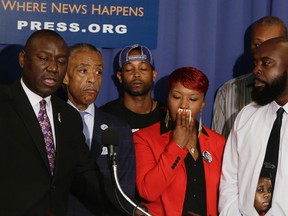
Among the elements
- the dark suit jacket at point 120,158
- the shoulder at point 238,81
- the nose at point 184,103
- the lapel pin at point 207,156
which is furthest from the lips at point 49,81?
the shoulder at point 238,81

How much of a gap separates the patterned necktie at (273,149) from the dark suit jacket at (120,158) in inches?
25.0

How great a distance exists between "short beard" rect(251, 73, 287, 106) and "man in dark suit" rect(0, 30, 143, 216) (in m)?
0.83

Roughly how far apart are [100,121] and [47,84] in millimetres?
545

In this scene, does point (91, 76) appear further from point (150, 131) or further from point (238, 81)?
point (238, 81)

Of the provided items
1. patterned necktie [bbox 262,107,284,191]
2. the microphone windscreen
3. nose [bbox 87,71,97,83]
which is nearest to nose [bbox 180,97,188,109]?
patterned necktie [bbox 262,107,284,191]

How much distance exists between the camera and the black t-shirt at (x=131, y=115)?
373 cm

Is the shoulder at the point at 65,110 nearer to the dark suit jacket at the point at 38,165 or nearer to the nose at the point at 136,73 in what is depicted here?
the dark suit jacket at the point at 38,165

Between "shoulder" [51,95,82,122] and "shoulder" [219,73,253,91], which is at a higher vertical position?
"shoulder" [219,73,253,91]

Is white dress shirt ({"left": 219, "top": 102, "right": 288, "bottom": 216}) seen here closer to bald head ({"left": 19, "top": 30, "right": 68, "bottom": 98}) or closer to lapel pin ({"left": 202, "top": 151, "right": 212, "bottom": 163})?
lapel pin ({"left": 202, "top": 151, "right": 212, "bottom": 163})

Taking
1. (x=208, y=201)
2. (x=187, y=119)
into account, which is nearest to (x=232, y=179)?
(x=208, y=201)

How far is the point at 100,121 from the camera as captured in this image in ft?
11.1

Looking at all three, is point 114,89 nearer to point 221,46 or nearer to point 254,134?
point 221,46

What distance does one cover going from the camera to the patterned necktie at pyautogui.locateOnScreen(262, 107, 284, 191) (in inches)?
119

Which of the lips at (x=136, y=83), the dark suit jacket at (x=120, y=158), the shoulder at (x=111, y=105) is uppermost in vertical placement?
the lips at (x=136, y=83)
